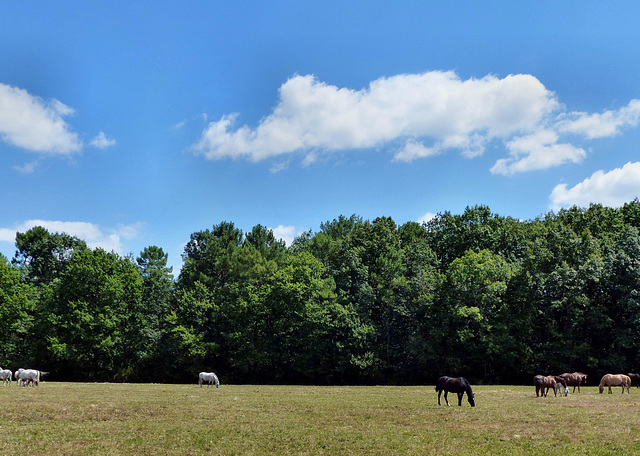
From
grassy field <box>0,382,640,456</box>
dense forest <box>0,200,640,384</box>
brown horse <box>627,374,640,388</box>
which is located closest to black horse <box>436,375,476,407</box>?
grassy field <box>0,382,640,456</box>

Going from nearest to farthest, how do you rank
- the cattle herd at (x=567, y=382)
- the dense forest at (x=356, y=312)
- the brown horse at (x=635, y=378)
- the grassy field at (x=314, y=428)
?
the grassy field at (x=314, y=428) → the cattle herd at (x=567, y=382) → the brown horse at (x=635, y=378) → the dense forest at (x=356, y=312)

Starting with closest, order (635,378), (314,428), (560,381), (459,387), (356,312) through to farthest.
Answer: (314,428)
(459,387)
(560,381)
(635,378)
(356,312)

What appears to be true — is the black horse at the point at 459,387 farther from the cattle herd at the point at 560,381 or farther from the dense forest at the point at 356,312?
the dense forest at the point at 356,312

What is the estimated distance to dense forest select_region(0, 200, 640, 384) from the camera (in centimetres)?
6353

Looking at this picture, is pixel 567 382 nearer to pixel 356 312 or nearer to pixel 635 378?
pixel 635 378

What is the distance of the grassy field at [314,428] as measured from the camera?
17.3 m

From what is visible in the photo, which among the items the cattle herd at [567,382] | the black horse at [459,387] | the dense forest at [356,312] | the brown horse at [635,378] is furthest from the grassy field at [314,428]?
the dense forest at [356,312]

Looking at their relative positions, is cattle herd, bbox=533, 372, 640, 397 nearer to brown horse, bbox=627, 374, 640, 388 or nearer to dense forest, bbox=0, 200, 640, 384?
brown horse, bbox=627, 374, 640, 388

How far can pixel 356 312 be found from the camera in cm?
7400

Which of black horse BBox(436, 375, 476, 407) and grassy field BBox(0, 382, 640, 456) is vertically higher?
black horse BBox(436, 375, 476, 407)

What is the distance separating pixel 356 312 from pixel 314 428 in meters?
52.8

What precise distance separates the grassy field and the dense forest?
35.2m

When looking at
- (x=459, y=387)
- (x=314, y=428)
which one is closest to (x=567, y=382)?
(x=459, y=387)

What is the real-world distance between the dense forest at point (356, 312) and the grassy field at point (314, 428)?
115 feet
